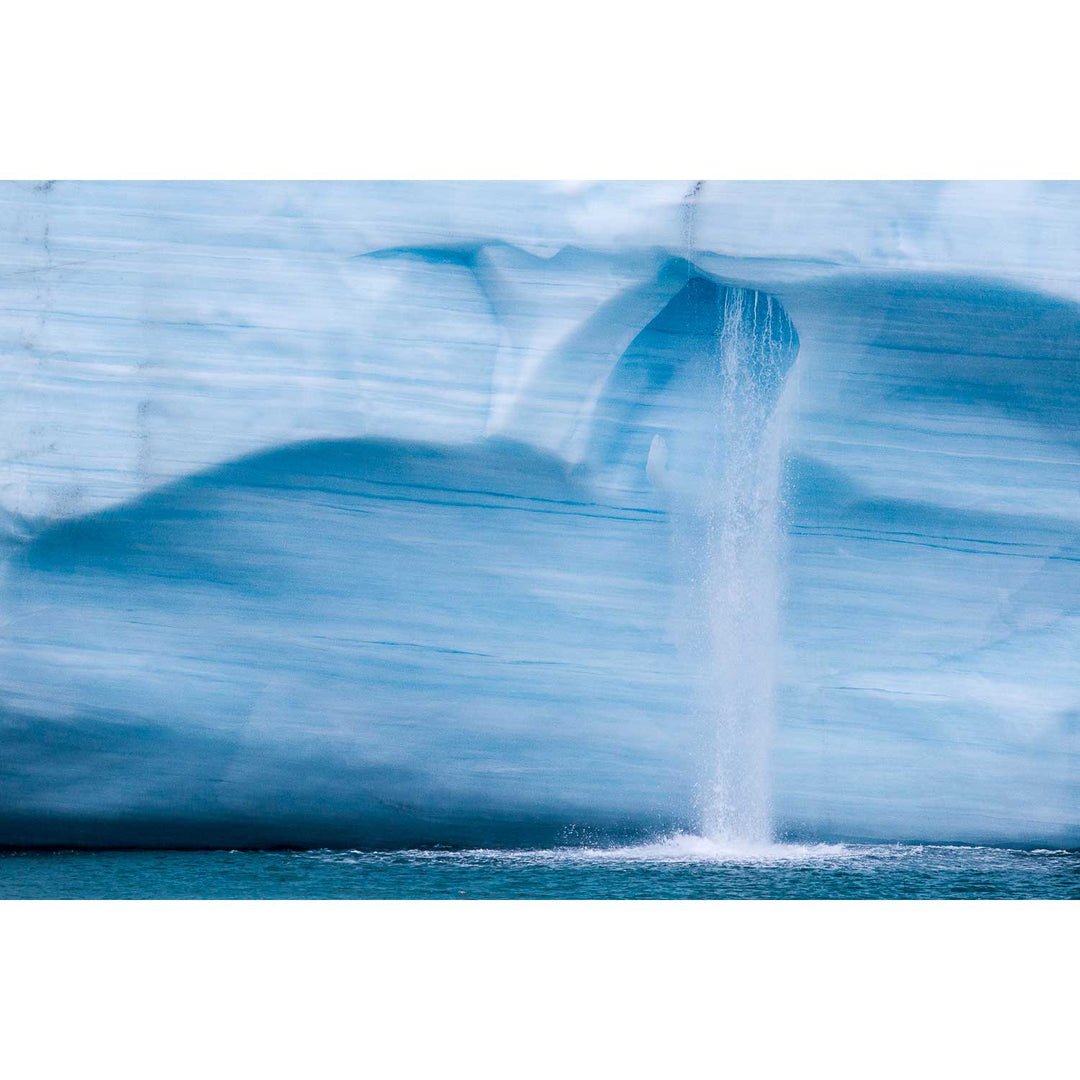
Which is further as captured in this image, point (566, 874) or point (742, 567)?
point (742, 567)

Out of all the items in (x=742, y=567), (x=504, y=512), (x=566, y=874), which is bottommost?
(x=566, y=874)

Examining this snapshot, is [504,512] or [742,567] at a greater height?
[504,512]

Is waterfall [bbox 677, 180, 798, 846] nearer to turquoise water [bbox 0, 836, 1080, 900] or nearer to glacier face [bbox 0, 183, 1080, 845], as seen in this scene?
glacier face [bbox 0, 183, 1080, 845]

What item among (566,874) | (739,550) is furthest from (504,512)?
(566,874)

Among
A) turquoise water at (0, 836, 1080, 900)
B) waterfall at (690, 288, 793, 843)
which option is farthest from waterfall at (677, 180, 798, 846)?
turquoise water at (0, 836, 1080, 900)

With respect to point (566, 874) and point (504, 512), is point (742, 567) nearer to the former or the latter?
point (504, 512)

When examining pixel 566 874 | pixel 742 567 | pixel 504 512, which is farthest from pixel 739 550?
pixel 566 874

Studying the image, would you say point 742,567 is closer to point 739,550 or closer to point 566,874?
point 739,550

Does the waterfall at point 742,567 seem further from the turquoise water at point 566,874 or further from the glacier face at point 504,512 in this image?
the turquoise water at point 566,874

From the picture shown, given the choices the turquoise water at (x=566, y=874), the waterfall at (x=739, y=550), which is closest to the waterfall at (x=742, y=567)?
the waterfall at (x=739, y=550)
